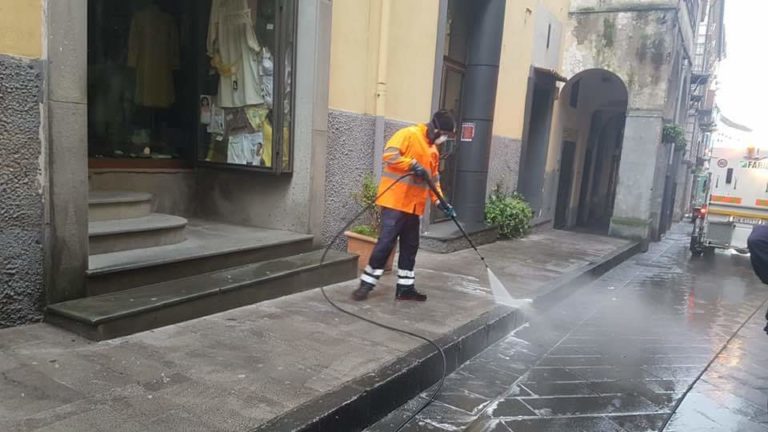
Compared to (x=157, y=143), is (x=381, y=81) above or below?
above

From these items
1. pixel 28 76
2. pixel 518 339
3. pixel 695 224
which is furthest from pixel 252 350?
pixel 695 224

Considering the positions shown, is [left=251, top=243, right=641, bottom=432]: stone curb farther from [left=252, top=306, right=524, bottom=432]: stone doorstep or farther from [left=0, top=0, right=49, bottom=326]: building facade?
[left=0, top=0, right=49, bottom=326]: building facade

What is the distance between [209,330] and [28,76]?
2.09 metres

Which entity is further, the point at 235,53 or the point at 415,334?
the point at 235,53

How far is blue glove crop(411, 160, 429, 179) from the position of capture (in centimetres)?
510

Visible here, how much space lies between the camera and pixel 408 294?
547 centimetres

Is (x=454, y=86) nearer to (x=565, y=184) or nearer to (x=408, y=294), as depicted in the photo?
(x=408, y=294)

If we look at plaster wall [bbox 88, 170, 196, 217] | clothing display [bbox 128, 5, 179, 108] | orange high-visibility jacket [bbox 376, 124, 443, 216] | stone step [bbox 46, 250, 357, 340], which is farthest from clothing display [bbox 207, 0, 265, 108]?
→ stone step [bbox 46, 250, 357, 340]

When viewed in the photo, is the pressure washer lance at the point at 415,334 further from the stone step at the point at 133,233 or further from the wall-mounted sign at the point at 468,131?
the wall-mounted sign at the point at 468,131

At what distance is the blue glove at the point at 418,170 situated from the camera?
510 centimetres

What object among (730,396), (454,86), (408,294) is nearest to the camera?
(730,396)

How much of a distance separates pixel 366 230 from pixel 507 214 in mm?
4532

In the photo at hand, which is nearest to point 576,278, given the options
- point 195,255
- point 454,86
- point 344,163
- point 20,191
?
point 344,163

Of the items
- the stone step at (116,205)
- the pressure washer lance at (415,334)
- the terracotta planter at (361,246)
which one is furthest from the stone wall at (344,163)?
the stone step at (116,205)
